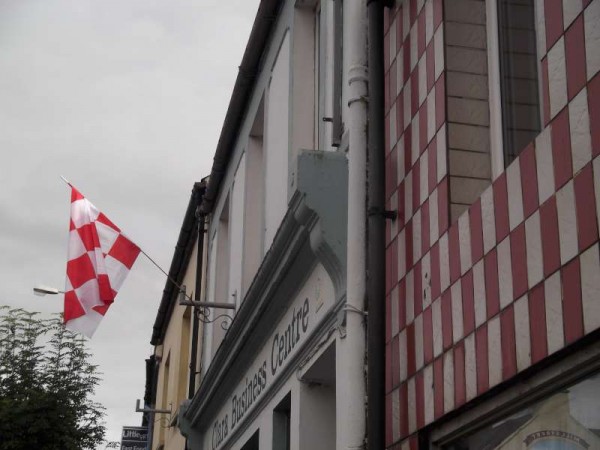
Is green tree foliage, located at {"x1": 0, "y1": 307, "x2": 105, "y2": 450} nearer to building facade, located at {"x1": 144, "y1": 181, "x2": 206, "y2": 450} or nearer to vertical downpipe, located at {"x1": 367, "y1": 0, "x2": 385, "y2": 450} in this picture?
building facade, located at {"x1": 144, "y1": 181, "x2": 206, "y2": 450}

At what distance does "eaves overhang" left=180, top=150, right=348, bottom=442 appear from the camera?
7977mm

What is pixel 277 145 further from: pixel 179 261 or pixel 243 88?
pixel 179 261

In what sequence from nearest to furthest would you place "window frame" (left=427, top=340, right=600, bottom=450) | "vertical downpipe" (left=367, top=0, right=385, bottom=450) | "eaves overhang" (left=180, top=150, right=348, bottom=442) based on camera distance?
"window frame" (left=427, top=340, right=600, bottom=450), "vertical downpipe" (left=367, top=0, right=385, bottom=450), "eaves overhang" (left=180, top=150, right=348, bottom=442)

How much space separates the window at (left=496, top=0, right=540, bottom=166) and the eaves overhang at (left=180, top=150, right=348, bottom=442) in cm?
201

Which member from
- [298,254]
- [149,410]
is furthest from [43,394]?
[298,254]

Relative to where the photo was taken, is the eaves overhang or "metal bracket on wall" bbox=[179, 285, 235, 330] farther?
"metal bracket on wall" bbox=[179, 285, 235, 330]

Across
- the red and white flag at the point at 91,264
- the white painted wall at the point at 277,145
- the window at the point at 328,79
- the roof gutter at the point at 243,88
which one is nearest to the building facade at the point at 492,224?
the window at the point at 328,79

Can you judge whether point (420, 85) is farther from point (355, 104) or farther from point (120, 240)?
point (120, 240)

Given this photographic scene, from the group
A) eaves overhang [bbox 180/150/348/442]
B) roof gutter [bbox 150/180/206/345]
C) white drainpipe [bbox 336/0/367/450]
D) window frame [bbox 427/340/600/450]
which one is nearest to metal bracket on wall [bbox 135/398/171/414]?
roof gutter [bbox 150/180/206/345]

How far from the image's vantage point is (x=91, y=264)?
12773 millimetres

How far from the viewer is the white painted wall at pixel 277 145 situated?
11102mm

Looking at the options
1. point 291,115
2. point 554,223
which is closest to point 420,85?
point 554,223

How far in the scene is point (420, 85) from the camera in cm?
694

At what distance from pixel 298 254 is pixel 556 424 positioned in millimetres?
4360
